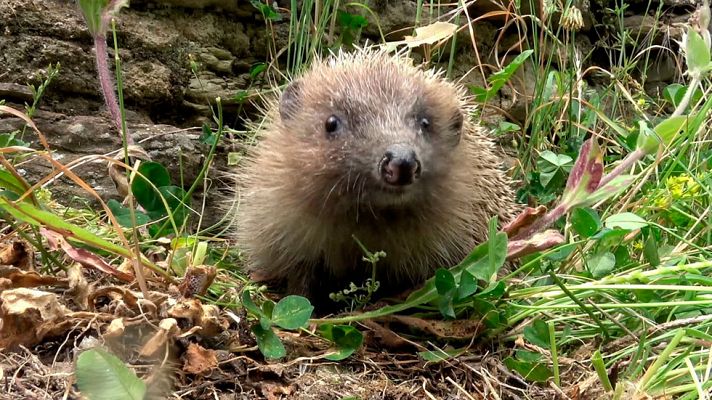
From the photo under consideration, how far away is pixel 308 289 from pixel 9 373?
1.53 metres

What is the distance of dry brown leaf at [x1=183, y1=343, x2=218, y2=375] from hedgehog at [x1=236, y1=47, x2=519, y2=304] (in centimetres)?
89

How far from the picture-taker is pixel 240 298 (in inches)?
105

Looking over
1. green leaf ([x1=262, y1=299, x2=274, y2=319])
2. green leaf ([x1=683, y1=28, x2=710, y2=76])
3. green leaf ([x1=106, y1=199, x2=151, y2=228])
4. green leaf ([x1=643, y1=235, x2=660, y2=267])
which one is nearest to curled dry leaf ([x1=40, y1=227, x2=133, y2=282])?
green leaf ([x1=262, y1=299, x2=274, y2=319])

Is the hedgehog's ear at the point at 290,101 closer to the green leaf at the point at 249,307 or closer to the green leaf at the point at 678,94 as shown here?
the green leaf at the point at 249,307

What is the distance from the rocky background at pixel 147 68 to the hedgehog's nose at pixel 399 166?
1785 mm

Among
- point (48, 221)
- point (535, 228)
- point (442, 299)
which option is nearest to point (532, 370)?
point (442, 299)

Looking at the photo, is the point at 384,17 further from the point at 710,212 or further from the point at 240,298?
the point at 240,298

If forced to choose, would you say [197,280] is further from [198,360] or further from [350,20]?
[350,20]

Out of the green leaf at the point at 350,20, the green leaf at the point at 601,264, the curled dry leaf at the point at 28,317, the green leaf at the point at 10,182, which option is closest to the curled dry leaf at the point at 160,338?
the curled dry leaf at the point at 28,317

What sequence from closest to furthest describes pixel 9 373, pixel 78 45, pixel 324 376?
pixel 9 373, pixel 324 376, pixel 78 45

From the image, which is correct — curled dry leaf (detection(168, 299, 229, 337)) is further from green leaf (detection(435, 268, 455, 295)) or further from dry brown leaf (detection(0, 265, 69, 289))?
green leaf (detection(435, 268, 455, 295))

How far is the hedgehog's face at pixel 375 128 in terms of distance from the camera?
2734 mm

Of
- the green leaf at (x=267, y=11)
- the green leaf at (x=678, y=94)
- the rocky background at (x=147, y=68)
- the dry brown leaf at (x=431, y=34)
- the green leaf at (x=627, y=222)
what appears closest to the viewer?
the green leaf at (x=627, y=222)

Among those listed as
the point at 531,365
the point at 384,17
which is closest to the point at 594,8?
the point at 384,17
